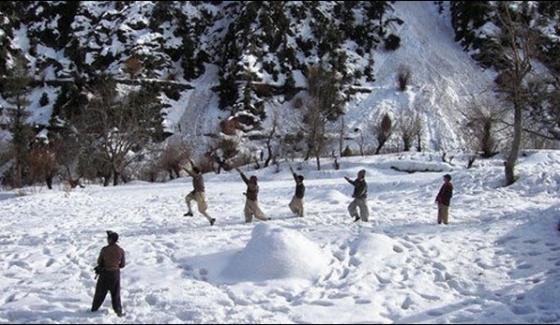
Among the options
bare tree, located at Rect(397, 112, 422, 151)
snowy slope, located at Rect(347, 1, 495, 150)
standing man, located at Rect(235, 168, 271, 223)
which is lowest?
standing man, located at Rect(235, 168, 271, 223)

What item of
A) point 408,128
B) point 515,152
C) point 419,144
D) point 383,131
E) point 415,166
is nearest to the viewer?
point 515,152

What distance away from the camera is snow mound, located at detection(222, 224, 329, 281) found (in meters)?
12.0

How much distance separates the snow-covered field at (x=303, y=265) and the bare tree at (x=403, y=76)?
129 ft

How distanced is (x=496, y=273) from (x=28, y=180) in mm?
39458

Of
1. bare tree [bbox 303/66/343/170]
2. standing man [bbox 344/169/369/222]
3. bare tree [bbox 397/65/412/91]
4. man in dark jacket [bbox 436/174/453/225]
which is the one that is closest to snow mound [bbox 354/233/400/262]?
standing man [bbox 344/169/369/222]

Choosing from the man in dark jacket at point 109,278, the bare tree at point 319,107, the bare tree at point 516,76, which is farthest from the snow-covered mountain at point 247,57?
the man in dark jacket at point 109,278

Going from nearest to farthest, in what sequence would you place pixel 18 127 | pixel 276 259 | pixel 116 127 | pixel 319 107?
pixel 276 259
pixel 116 127
pixel 18 127
pixel 319 107

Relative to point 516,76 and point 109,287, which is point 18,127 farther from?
point 109,287

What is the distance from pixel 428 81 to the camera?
2387 inches

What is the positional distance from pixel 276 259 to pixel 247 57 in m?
49.7

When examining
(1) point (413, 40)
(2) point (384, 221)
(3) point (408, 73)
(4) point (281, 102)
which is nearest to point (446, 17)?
(1) point (413, 40)

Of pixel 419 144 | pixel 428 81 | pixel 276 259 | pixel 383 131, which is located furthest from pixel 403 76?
pixel 276 259

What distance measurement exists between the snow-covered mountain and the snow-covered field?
3398 cm

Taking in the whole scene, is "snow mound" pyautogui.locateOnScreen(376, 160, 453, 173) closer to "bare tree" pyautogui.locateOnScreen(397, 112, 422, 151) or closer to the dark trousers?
"bare tree" pyautogui.locateOnScreen(397, 112, 422, 151)
